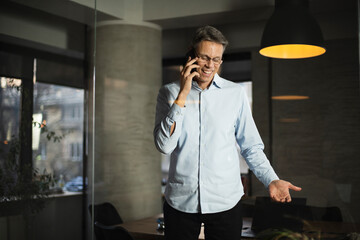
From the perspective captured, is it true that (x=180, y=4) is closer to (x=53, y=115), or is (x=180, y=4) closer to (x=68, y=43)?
(x=68, y=43)

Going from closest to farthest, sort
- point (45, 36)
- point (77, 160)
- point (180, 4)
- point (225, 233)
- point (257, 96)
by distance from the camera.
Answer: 1. point (225, 233)
2. point (257, 96)
3. point (180, 4)
4. point (77, 160)
5. point (45, 36)

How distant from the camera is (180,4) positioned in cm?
297

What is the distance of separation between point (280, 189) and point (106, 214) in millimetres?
1384

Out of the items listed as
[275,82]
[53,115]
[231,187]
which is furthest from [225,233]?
[53,115]

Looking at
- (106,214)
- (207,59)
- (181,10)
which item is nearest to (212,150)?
(207,59)

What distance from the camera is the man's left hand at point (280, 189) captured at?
89.1 inches

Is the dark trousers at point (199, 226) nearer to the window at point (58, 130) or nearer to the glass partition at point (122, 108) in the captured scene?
the glass partition at point (122, 108)

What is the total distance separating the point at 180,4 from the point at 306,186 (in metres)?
1.43

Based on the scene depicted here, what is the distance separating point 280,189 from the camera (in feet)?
7.61

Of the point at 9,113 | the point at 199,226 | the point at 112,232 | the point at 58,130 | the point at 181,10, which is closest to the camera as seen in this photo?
the point at 199,226

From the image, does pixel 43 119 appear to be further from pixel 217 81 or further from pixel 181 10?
pixel 217 81

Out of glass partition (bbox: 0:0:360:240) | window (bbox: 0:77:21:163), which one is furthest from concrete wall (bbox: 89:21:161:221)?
window (bbox: 0:77:21:163)

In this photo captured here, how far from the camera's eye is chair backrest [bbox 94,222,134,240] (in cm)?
291

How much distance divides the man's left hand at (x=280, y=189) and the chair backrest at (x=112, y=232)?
1023 mm
